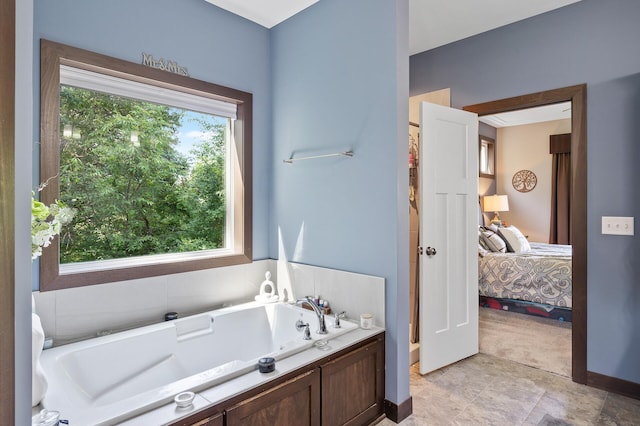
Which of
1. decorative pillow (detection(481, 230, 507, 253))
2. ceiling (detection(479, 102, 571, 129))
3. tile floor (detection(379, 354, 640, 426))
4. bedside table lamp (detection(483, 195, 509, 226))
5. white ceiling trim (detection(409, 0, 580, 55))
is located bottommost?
tile floor (detection(379, 354, 640, 426))

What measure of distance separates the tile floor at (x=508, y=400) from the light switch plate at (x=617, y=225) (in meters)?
1.14

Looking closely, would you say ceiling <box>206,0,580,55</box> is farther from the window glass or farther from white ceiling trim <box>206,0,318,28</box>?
the window glass

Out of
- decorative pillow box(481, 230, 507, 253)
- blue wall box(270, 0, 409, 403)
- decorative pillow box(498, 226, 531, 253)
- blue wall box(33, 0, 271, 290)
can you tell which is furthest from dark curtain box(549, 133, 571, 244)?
blue wall box(33, 0, 271, 290)

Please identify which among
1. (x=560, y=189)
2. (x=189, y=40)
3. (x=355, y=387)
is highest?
(x=189, y=40)

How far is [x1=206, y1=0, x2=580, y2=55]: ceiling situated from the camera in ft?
8.97

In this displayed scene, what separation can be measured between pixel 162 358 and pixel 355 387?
1181 millimetres

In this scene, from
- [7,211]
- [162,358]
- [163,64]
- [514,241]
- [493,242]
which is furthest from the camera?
[514,241]

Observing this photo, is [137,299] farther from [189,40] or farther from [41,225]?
[189,40]

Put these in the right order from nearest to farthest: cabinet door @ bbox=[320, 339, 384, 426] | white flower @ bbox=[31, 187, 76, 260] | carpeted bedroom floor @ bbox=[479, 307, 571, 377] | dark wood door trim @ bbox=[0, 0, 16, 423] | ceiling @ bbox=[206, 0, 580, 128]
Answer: dark wood door trim @ bbox=[0, 0, 16, 423], white flower @ bbox=[31, 187, 76, 260], cabinet door @ bbox=[320, 339, 384, 426], ceiling @ bbox=[206, 0, 580, 128], carpeted bedroom floor @ bbox=[479, 307, 571, 377]

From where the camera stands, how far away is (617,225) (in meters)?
2.51

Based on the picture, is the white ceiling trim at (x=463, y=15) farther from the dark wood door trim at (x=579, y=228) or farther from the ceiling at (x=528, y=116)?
the ceiling at (x=528, y=116)

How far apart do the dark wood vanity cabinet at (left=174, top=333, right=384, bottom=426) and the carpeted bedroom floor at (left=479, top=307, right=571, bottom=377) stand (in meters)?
1.60

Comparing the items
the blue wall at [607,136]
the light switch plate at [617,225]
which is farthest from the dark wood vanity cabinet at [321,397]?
the light switch plate at [617,225]

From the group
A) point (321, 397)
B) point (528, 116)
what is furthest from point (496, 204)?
point (321, 397)
